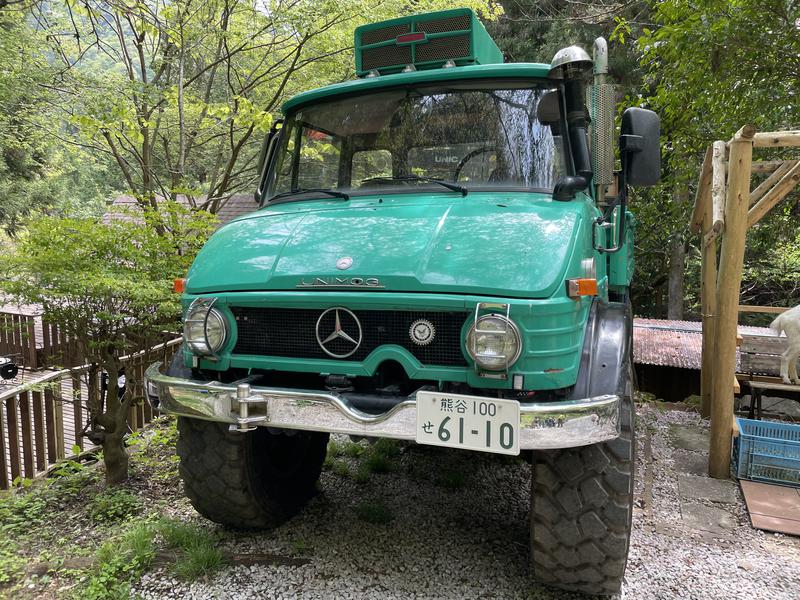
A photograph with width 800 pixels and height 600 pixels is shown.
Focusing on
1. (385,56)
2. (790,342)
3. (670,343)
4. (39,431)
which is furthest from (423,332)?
(670,343)

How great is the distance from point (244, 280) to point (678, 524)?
297cm

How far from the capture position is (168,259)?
4.73 m

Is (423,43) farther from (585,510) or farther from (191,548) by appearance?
(191,548)

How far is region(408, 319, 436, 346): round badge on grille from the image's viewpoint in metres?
2.44

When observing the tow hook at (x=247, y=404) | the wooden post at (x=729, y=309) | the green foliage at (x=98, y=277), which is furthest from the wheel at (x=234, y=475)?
the wooden post at (x=729, y=309)

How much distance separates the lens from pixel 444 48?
3.72 metres

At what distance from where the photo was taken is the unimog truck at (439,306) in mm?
2309

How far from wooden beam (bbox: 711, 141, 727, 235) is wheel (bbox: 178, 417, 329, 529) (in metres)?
3.48

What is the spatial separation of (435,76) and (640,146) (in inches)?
47.4

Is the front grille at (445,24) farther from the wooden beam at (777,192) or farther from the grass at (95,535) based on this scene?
the grass at (95,535)

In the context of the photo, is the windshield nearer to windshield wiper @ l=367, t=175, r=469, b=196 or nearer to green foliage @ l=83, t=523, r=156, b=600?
windshield wiper @ l=367, t=175, r=469, b=196

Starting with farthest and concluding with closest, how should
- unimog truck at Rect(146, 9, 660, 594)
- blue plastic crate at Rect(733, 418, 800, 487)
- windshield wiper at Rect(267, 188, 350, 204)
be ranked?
blue plastic crate at Rect(733, 418, 800, 487) → windshield wiper at Rect(267, 188, 350, 204) → unimog truck at Rect(146, 9, 660, 594)

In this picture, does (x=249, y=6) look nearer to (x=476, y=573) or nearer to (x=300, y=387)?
(x=300, y=387)

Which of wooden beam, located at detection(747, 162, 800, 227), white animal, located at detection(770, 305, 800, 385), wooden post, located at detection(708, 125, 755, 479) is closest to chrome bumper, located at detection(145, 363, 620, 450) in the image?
wooden post, located at detection(708, 125, 755, 479)
